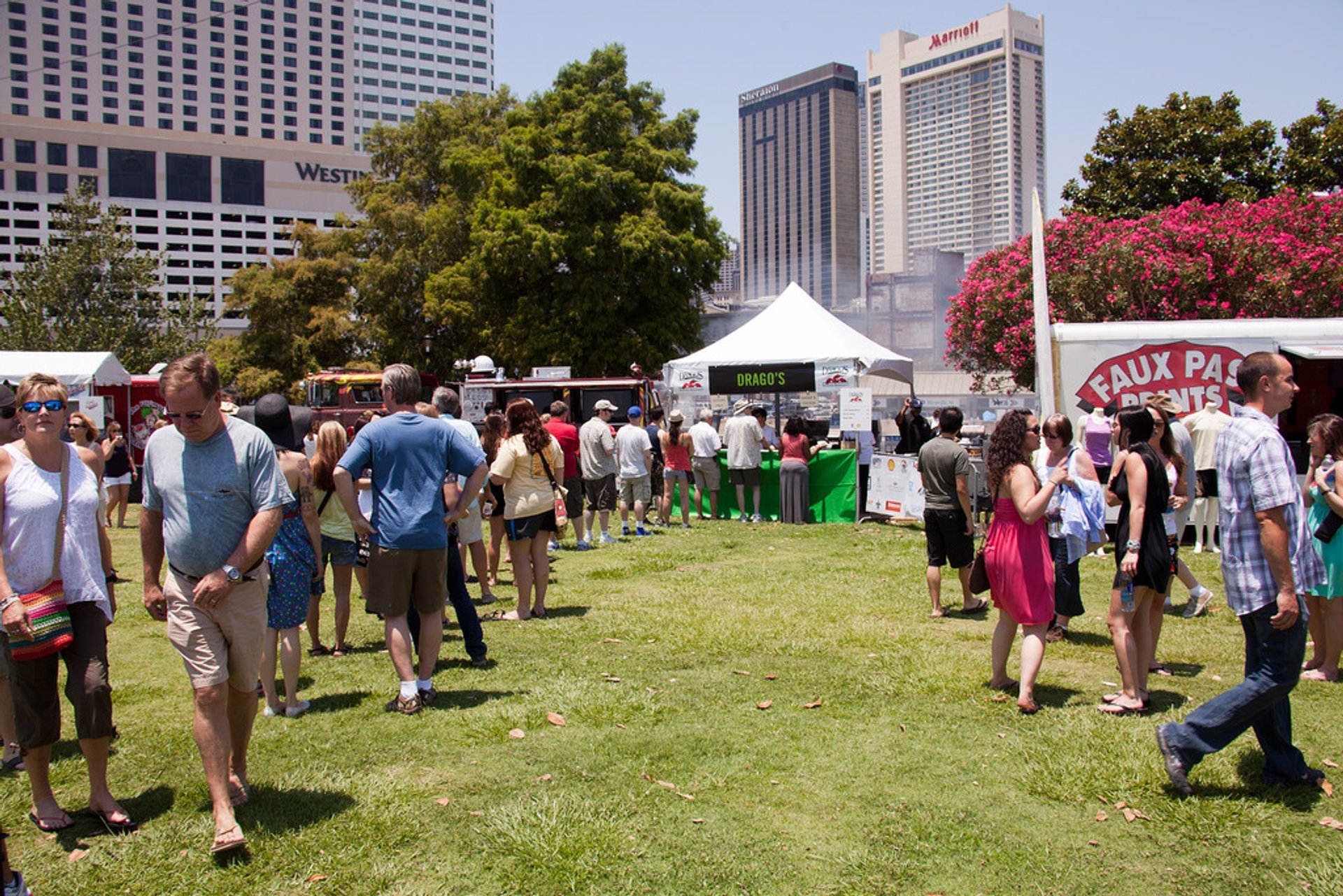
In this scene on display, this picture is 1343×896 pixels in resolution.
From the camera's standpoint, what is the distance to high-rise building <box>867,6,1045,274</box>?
182m

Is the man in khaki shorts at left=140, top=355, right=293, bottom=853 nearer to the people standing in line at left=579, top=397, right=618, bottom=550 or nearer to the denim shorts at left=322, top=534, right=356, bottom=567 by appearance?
the denim shorts at left=322, top=534, right=356, bottom=567

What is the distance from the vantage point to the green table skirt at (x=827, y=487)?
14805 millimetres

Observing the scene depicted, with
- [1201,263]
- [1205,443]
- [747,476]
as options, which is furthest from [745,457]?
[1201,263]

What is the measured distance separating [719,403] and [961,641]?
4087 centimetres

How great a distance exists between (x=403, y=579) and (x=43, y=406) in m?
1.91

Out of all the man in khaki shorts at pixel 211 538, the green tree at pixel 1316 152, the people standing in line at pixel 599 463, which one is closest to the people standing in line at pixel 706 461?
the people standing in line at pixel 599 463

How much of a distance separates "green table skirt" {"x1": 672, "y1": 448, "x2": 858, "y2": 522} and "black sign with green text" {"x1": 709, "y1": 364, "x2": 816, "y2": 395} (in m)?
1.33

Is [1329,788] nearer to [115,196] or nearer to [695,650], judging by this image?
[695,650]

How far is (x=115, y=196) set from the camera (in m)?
107

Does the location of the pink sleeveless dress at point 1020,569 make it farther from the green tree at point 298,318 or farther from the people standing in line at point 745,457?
the green tree at point 298,318

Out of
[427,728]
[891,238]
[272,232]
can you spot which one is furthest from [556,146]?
[891,238]

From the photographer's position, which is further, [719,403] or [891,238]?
[891,238]

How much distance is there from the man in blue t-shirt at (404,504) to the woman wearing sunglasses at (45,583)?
133cm

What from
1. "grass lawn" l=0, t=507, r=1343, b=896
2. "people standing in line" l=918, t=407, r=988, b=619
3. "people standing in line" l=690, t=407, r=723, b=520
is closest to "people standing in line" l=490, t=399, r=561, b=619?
"grass lawn" l=0, t=507, r=1343, b=896
